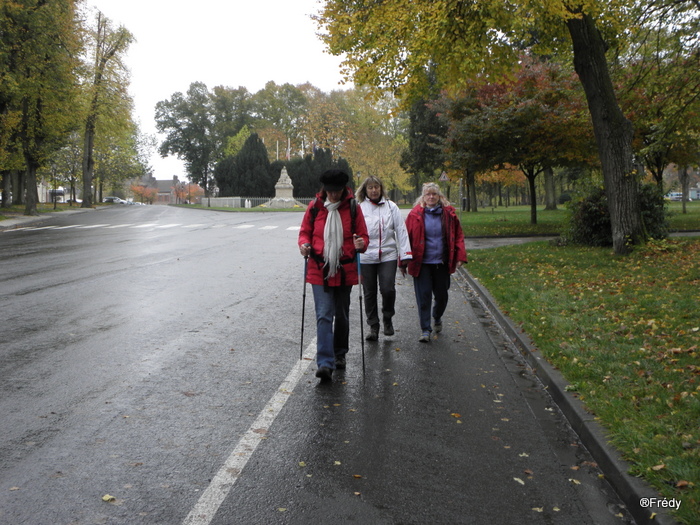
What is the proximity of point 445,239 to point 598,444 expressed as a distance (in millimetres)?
3828

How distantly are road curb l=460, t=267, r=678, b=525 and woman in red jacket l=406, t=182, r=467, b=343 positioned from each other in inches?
46.7

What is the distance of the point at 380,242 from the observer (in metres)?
7.52

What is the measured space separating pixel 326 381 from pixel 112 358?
2273 mm

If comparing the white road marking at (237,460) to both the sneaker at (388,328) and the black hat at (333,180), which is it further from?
the sneaker at (388,328)

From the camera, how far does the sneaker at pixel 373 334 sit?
7738 mm

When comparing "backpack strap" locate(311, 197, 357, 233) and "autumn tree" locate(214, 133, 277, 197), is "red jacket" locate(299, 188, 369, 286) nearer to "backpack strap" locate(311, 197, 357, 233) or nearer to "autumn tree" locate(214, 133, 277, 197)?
"backpack strap" locate(311, 197, 357, 233)

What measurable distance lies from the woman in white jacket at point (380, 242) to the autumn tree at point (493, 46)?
6.50 meters

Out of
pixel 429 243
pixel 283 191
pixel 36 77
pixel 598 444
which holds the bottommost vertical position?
pixel 598 444

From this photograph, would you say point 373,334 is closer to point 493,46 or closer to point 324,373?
point 324,373

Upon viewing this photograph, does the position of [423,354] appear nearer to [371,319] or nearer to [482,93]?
[371,319]

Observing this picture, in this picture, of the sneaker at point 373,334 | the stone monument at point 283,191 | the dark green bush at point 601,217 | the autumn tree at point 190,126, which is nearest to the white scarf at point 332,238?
the sneaker at point 373,334

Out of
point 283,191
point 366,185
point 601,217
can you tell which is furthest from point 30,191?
point 366,185

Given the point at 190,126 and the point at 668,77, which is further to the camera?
the point at 190,126

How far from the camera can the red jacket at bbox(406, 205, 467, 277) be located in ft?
25.4
